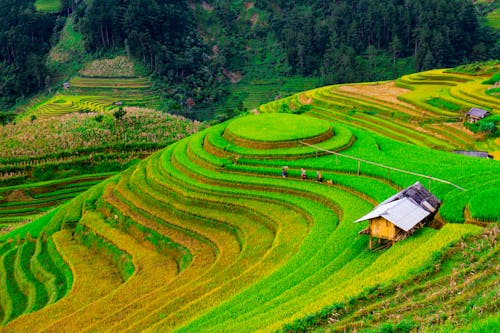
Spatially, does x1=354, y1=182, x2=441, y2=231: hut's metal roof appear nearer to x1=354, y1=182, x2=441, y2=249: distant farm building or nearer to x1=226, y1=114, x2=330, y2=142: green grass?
x1=354, y1=182, x2=441, y2=249: distant farm building

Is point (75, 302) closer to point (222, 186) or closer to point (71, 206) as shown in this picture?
point (222, 186)

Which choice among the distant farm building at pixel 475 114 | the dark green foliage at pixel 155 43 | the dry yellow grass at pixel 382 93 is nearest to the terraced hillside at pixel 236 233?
the distant farm building at pixel 475 114

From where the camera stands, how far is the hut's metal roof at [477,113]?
30.6 m

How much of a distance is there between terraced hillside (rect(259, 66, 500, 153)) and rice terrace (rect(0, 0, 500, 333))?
0.67 ft

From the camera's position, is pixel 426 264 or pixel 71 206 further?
pixel 71 206

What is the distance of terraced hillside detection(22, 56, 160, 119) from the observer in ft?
172

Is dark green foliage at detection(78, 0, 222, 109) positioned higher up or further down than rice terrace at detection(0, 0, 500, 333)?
higher up

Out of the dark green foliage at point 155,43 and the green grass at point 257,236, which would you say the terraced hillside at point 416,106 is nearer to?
the green grass at point 257,236

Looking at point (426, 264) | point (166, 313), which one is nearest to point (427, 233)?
point (426, 264)

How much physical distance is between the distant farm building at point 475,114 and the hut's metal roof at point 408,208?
2119 cm

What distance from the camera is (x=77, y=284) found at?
16.3 m

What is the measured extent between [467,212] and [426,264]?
3.20m

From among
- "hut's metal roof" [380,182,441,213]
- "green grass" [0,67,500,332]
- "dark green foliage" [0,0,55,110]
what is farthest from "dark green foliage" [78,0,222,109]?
"hut's metal roof" [380,182,441,213]

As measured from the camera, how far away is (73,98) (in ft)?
183
